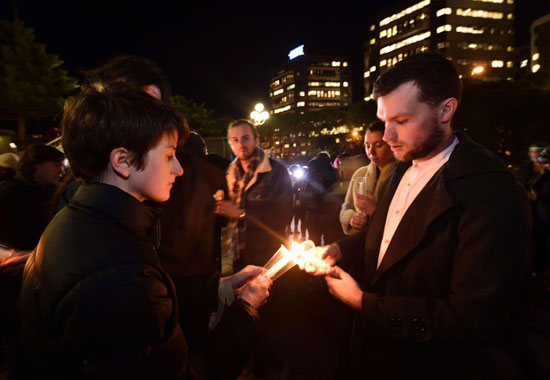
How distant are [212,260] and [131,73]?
1.65 meters

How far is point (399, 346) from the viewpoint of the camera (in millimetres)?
2037

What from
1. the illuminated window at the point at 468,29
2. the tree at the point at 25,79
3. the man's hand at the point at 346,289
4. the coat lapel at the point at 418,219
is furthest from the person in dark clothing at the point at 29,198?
the illuminated window at the point at 468,29

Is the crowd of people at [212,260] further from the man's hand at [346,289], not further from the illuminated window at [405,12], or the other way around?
the illuminated window at [405,12]

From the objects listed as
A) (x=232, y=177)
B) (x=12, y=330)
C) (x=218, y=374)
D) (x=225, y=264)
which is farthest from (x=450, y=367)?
(x=225, y=264)

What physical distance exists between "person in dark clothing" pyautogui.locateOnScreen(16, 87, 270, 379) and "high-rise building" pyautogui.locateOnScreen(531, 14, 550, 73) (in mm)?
104577

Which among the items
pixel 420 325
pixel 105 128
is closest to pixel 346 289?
pixel 420 325

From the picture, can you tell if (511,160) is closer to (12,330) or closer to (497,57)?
(12,330)

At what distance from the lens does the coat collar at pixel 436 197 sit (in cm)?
178

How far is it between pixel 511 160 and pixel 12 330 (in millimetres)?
36296

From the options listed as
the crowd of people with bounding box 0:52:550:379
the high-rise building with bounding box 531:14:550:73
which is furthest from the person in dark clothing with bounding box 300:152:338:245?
the high-rise building with bounding box 531:14:550:73

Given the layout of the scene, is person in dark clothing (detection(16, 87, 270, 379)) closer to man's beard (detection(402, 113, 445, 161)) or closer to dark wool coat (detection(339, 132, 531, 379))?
dark wool coat (detection(339, 132, 531, 379))

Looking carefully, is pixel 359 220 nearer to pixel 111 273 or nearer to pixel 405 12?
pixel 111 273

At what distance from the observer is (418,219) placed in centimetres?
193

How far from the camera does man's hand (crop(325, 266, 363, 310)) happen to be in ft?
6.86
